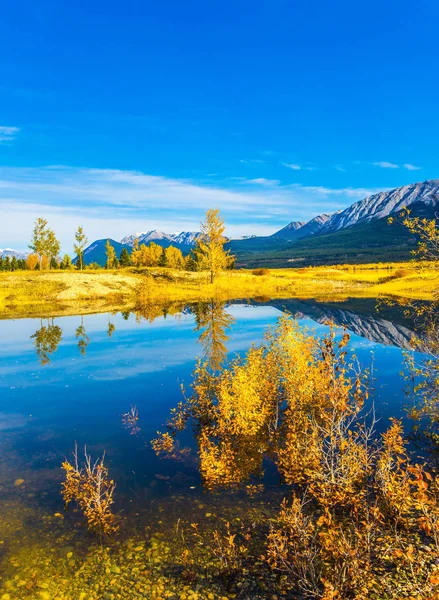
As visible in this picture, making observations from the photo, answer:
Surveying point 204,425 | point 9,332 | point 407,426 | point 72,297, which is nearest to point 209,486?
point 204,425

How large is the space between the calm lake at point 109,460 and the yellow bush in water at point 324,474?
4.05 ft

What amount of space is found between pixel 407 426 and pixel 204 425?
10.5 meters

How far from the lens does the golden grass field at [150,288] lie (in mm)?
75688

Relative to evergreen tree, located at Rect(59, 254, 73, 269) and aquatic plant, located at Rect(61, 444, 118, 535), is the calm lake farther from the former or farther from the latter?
evergreen tree, located at Rect(59, 254, 73, 269)

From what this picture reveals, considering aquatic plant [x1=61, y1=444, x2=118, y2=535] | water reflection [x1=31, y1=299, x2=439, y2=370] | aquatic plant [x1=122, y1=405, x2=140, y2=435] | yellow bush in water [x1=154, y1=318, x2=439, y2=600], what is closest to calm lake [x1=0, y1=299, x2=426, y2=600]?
aquatic plant [x1=122, y1=405, x2=140, y2=435]

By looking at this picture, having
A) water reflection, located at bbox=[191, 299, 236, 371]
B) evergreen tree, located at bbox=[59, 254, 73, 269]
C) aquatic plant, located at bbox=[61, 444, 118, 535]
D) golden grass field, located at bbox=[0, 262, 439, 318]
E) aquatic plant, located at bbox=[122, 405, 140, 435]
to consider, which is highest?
evergreen tree, located at bbox=[59, 254, 73, 269]

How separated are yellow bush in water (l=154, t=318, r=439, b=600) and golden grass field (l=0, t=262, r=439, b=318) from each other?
51378 mm

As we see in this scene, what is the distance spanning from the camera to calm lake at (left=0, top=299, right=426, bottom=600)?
10562 mm

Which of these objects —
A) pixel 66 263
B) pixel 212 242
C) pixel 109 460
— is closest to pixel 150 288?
pixel 212 242

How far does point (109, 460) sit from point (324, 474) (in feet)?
31.1

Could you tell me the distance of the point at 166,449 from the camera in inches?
730

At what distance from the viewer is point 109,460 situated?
1762cm

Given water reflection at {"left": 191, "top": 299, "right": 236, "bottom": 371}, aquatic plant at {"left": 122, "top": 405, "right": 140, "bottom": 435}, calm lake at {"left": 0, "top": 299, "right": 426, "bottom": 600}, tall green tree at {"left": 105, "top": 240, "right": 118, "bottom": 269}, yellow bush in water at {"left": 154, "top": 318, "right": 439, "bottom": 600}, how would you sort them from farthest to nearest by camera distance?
1. tall green tree at {"left": 105, "top": 240, "right": 118, "bottom": 269}
2. water reflection at {"left": 191, "top": 299, "right": 236, "bottom": 371}
3. aquatic plant at {"left": 122, "top": 405, "right": 140, "bottom": 435}
4. calm lake at {"left": 0, "top": 299, "right": 426, "bottom": 600}
5. yellow bush in water at {"left": 154, "top": 318, "right": 439, "bottom": 600}

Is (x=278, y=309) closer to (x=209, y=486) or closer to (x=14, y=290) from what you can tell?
(x=14, y=290)
